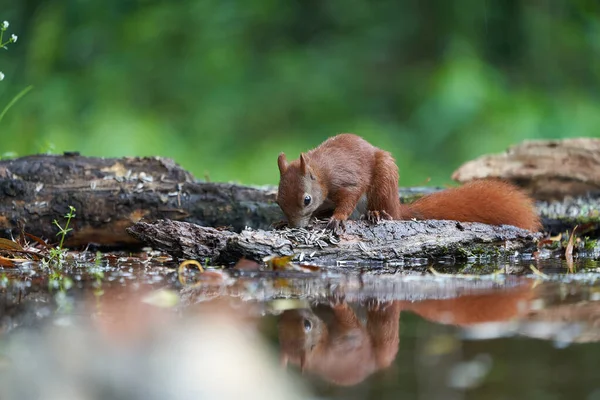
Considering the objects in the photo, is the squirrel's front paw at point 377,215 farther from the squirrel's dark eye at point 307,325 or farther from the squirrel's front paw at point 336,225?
the squirrel's dark eye at point 307,325

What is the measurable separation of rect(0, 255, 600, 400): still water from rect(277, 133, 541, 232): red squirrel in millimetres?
642

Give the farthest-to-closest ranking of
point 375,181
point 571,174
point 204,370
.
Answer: point 571,174 < point 375,181 < point 204,370

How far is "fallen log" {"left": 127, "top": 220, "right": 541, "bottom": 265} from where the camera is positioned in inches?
91.8

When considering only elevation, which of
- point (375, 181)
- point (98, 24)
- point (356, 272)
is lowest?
point (356, 272)

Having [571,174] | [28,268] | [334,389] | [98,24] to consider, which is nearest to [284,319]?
[334,389]

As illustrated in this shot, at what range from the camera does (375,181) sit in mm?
2766

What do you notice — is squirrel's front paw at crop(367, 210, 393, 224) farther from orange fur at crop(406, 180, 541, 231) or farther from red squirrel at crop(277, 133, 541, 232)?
orange fur at crop(406, 180, 541, 231)

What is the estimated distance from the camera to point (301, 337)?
1344 mm

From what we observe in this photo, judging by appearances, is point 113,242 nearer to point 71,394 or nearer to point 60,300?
point 60,300

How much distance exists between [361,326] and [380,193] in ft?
4.38

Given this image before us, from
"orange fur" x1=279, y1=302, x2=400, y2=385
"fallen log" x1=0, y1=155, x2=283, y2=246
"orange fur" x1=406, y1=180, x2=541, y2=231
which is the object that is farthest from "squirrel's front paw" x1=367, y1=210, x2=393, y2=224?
"orange fur" x1=279, y1=302, x2=400, y2=385

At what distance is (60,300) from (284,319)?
1.79 feet

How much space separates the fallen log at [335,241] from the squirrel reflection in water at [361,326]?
2.04 feet

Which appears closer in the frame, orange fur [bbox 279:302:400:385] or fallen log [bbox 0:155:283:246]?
orange fur [bbox 279:302:400:385]
